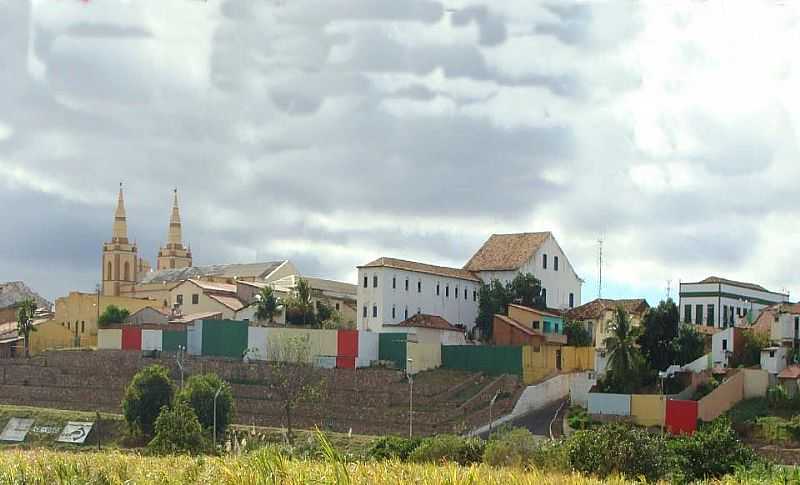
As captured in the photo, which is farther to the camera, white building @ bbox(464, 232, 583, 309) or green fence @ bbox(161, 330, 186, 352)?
white building @ bbox(464, 232, 583, 309)

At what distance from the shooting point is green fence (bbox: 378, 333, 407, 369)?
46.0m

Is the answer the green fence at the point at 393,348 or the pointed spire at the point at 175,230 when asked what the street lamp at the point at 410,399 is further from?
the pointed spire at the point at 175,230

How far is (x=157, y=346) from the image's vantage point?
48750 mm

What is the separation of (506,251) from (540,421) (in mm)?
17151

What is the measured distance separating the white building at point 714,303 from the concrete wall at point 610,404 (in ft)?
29.7

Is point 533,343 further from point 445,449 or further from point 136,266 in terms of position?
point 136,266

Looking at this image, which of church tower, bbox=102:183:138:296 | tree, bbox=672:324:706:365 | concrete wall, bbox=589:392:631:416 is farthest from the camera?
church tower, bbox=102:183:138:296

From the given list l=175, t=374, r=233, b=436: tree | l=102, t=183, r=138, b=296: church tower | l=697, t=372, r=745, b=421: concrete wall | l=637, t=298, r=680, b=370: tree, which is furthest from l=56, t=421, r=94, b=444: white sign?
l=102, t=183, r=138, b=296: church tower

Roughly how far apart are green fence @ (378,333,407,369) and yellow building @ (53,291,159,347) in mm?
17479

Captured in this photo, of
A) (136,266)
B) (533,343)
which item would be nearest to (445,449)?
(533,343)

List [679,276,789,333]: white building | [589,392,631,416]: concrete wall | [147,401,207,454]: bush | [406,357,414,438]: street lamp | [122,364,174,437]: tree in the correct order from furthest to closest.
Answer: [679,276,789,333]: white building < [122,364,174,437]: tree < [589,392,631,416]: concrete wall < [406,357,414,438]: street lamp < [147,401,207,454]: bush

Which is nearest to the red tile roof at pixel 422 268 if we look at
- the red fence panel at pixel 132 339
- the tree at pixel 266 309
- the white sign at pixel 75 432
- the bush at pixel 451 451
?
the tree at pixel 266 309

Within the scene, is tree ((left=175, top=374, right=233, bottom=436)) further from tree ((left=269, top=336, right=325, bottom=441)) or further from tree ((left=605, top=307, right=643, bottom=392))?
tree ((left=605, top=307, right=643, bottom=392))

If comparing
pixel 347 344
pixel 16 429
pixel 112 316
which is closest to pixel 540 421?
pixel 347 344
